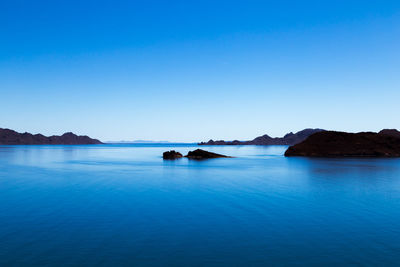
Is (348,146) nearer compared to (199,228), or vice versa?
(199,228)

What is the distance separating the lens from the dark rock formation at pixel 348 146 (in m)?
82.1

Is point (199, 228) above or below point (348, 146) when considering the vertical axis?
below

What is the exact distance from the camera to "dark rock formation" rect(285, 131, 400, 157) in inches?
3233

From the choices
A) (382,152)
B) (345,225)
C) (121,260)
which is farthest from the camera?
(382,152)

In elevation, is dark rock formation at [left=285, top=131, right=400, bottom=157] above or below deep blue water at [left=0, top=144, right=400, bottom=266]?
above

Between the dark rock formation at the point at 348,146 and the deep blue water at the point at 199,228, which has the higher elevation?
the dark rock formation at the point at 348,146

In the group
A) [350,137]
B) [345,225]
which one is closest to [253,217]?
[345,225]

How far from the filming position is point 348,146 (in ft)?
273

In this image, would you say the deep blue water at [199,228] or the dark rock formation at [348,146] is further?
the dark rock formation at [348,146]

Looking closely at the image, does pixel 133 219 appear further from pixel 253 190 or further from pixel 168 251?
pixel 253 190

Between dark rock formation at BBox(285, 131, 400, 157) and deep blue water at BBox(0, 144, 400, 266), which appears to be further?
dark rock formation at BBox(285, 131, 400, 157)

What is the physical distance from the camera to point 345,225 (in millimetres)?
14109

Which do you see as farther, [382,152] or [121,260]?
[382,152]

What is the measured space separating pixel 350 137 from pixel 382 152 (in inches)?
373
